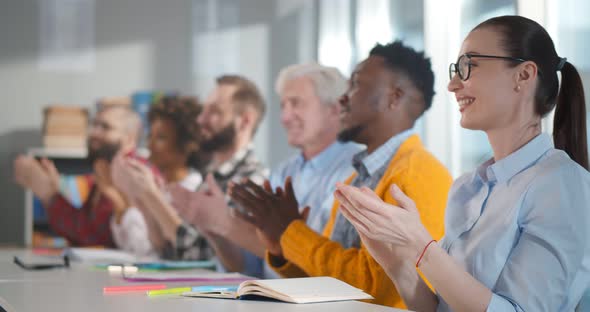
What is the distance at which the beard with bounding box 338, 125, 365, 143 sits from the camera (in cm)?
306

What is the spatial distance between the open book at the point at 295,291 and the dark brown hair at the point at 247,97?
231cm

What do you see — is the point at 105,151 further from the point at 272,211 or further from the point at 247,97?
the point at 272,211

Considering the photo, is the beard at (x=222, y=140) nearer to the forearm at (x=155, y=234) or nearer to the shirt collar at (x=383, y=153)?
the forearm at (x=155, y=234)

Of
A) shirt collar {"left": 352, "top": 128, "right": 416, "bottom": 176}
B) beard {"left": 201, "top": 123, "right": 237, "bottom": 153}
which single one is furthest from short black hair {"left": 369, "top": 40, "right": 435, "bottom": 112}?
beard {"left": 201, "top": 123, "right": 237, "bottom": 153}

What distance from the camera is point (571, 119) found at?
6.97 ft

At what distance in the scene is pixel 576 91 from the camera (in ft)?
7.00

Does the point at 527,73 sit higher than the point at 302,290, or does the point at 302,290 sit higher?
the point at 527,73

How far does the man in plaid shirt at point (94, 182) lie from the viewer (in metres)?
5.38

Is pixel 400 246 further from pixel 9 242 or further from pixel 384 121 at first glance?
pixel 9 242

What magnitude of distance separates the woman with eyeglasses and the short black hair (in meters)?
0.67

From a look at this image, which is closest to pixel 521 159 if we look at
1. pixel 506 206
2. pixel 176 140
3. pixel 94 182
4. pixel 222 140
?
pixel 506 206

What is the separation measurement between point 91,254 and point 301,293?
2.15m

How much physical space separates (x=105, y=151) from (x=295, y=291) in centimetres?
362

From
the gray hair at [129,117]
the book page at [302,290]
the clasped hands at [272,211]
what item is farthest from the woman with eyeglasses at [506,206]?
the gray hair at [129,117]
